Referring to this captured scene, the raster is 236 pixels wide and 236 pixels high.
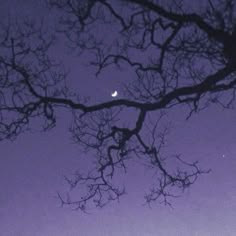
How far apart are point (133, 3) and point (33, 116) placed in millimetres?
2215

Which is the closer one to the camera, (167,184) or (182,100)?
(182,100)

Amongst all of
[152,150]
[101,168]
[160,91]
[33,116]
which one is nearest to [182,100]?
[160,91]

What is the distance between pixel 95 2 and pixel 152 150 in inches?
95.3

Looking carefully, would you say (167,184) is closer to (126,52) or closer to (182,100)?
(182,100)

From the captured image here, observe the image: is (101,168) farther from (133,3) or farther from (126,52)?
(133,3)

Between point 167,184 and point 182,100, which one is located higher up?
point 182,100

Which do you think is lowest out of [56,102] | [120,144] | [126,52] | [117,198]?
[117,198]

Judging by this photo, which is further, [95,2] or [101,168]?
[101,168]

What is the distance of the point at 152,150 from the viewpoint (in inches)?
295

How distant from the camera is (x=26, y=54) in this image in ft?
22.8

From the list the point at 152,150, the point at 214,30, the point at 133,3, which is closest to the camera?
the point at 214,30

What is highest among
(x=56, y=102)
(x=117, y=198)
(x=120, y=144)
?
(x=56, y=102)

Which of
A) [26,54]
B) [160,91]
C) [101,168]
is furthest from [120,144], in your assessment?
[26,54]

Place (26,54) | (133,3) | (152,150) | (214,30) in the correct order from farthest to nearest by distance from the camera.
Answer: (152,150)
(26,54)
(133,3)
(214,30)
